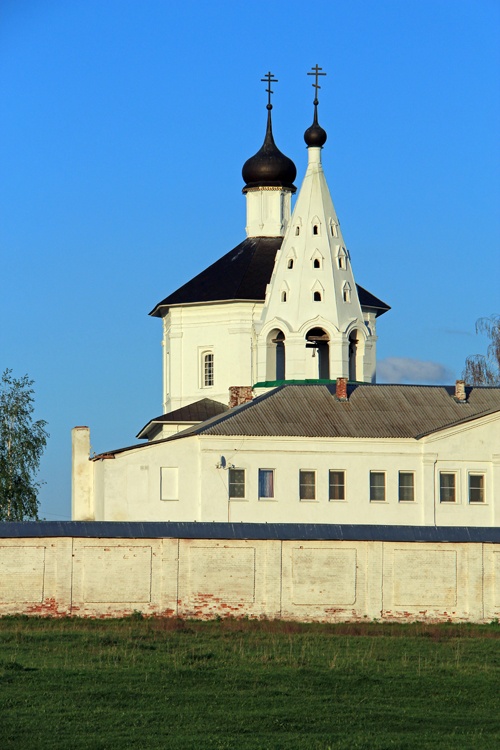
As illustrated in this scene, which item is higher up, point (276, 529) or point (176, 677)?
point (276, 529)

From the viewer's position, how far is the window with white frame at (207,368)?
5506cm

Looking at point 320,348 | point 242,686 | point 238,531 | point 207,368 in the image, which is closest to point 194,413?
point 207,368

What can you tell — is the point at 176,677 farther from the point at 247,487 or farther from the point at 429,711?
the point at 247,487

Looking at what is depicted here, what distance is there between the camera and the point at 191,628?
2828 cm

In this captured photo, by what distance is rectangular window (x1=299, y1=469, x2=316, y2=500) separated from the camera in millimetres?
41875

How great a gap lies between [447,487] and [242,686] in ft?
70.1

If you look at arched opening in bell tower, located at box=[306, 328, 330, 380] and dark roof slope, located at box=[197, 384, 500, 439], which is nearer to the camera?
dark roof slope, located at box=[197, 384, 500, 439]

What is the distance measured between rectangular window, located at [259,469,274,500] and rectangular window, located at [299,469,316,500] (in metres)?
0.75

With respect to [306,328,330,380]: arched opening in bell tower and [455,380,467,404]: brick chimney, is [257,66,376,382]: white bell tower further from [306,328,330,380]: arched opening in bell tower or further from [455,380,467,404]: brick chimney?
[455,380,467,404]: brick chimney

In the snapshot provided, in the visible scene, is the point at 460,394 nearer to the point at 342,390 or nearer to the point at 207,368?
the point at 342,390

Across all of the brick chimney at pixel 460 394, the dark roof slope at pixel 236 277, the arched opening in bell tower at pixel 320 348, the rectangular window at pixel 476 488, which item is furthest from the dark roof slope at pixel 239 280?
the rectangular window at pixel 476 488

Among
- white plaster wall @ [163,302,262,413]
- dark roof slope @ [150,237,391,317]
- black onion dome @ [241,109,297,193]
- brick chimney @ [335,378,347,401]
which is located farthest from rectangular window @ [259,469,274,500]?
black onion dome @ [241,109,297,193]

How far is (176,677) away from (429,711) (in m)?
3.70

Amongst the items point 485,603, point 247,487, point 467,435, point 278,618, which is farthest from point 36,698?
point 467,435
